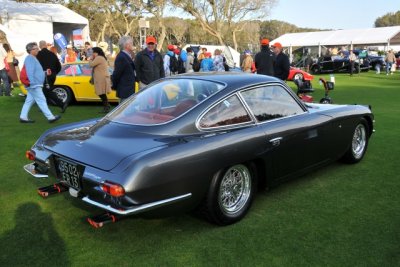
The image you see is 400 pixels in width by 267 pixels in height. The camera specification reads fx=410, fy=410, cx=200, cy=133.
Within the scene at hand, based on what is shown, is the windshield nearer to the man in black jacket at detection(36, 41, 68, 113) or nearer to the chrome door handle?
the chrome door handle

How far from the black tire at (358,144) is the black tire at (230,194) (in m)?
2.05

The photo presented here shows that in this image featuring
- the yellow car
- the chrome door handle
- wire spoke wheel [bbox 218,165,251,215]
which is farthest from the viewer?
the yellow car

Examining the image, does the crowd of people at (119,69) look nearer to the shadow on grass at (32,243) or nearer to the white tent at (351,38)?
the shadow on grass at (32,243)

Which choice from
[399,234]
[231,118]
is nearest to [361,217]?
[399,234]

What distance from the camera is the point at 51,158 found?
363 centimetres

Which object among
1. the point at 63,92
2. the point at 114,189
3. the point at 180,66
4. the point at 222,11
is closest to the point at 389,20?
the point at 222,11

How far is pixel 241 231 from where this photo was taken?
11.9ft

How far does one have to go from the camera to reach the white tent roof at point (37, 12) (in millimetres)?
22609

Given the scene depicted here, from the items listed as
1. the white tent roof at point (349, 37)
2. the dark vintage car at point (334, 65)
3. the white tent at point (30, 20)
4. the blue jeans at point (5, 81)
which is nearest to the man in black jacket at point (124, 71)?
the blue jeans at point (5, 81)

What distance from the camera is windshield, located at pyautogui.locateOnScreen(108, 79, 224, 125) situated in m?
3.79

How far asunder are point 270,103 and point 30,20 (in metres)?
22.1

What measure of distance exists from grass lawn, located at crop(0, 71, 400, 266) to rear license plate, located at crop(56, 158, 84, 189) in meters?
0.38

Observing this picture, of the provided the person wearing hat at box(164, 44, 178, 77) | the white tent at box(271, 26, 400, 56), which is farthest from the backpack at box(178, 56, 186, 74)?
the white tent at box(271, 26, 400, 56)

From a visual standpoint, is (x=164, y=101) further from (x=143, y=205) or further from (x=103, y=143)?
(x=143, y=205)
